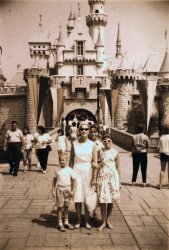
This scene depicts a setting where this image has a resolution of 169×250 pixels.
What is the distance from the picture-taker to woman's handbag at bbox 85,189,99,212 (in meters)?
5.15

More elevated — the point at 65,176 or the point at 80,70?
the point at 80,70

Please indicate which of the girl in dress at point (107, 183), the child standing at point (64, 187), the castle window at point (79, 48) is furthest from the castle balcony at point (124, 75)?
the child standing at point (64, 187)

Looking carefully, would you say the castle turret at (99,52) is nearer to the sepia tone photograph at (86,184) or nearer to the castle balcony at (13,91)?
the castle balcony at (13,91)

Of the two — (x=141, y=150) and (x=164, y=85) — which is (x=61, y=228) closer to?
(x=141, y=150)

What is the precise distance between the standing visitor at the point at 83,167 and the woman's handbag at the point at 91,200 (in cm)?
5

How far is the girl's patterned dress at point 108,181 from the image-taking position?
5250 millimetres

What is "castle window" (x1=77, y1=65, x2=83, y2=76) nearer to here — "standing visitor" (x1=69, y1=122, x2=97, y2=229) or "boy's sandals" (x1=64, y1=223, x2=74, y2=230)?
"standing visitor" (x1=69, y1=122, x2=97, y2=229)

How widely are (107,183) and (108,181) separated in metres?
0.03

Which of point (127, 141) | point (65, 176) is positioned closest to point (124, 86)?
point (127, 141)

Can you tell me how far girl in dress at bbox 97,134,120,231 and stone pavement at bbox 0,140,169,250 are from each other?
0.77 feet

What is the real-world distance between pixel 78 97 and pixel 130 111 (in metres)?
5.64

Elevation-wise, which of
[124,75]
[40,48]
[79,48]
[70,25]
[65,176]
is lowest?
[65,176]

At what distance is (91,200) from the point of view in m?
5.17

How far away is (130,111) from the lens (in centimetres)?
3972
